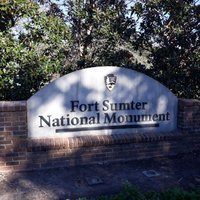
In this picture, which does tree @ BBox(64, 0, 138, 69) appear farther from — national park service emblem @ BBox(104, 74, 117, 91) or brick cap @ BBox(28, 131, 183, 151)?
brick cap @ BBox(28, 131, 183, 151)

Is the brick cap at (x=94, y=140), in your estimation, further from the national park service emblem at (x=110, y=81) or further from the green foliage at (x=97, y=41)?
the green foliage at (x=97, y=41)

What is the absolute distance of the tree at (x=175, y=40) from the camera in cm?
817

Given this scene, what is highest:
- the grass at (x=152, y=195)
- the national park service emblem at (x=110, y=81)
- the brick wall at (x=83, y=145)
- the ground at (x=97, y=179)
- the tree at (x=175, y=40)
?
the tree at (x=175, y=40)

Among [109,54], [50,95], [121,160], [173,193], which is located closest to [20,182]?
[50,95]

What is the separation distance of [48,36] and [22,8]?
0.90 meters

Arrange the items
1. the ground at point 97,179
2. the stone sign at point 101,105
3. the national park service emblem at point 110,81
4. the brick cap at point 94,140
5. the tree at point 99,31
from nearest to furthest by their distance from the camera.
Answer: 1. the ground at point 97,179
2. the brick cap at point 94,140
3. the stone sign at point 101,105
4. the national park service emblem at point 110,81
5. the tree at point 99,31

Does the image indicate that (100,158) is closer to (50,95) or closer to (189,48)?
(50,95)

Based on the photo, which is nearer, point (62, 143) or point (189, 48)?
point (62, 143)

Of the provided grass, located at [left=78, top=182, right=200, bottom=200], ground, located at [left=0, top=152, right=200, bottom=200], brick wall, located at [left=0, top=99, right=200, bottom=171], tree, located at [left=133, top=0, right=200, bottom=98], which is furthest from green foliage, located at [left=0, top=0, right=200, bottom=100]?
grass, located at [left=78, top=182, right=200, bottom=200]

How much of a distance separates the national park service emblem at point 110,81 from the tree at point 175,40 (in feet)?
8.34

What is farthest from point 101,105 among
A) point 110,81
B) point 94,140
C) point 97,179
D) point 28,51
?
point 28,51

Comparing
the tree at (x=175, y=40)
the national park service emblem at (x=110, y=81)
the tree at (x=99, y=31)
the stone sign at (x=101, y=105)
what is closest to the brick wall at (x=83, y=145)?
the stone sign at (x=101, y=105)

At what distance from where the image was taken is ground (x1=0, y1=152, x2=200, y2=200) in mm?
4695

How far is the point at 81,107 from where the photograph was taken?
5859 mm
